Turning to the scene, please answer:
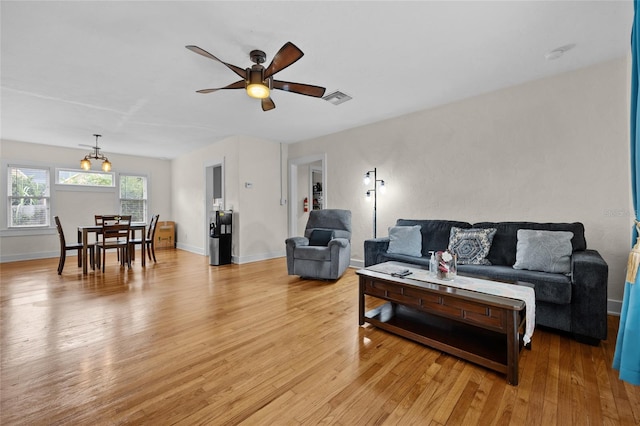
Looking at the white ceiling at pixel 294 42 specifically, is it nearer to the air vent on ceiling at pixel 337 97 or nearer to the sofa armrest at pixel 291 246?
the air vent on ceiling at pixel 337 97

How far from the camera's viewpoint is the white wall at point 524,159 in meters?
2.81

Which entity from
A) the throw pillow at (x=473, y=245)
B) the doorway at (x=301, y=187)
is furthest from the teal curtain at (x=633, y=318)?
the doorway at (x=301, y=187)

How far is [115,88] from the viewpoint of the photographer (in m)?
3.37

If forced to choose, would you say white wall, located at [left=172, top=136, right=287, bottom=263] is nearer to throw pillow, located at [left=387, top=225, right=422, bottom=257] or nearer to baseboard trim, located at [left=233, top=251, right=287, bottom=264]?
baseboard trim, located at [left=233, top=251, right=287, bottom=264]

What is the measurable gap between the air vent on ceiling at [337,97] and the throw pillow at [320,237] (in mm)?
2016

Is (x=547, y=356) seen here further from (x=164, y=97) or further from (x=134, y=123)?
(x=134, y=123)

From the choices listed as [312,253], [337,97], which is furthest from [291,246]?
[337,97]

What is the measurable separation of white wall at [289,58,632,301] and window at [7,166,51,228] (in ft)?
Result: 24.3

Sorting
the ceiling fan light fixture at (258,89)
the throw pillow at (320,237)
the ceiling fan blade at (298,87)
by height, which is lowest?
the throw pillow at (320,237)

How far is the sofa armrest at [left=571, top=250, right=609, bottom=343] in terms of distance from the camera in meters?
2.14

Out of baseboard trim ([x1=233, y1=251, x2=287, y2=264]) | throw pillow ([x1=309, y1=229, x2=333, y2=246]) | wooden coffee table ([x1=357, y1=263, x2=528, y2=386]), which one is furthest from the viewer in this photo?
baseboard trim ([x1=233, y1=251, x2=287, y2=264])

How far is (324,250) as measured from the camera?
401 centimetres

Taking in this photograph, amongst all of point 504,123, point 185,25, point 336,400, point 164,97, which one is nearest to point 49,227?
point 164,97

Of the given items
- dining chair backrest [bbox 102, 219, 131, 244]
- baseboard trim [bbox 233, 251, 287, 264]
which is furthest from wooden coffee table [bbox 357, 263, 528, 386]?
dining chair backrest [bbox 102, 219, 131, 244]
